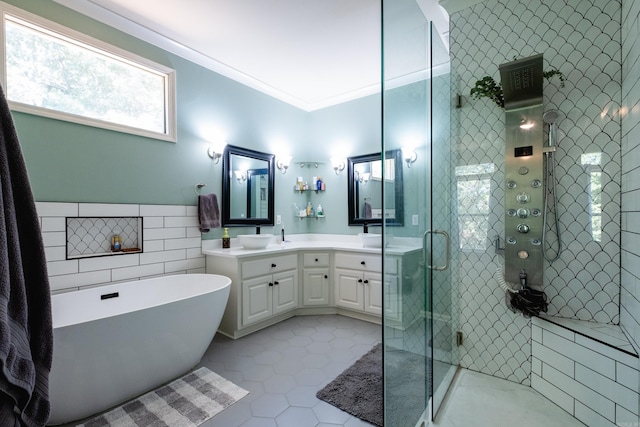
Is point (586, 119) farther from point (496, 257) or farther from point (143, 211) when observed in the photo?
point (143, 211)

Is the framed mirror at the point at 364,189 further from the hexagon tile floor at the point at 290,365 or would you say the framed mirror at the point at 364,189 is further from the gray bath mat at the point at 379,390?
the gray bath mat at the point at 379,390

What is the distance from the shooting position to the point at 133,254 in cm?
253

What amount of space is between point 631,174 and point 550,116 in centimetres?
55

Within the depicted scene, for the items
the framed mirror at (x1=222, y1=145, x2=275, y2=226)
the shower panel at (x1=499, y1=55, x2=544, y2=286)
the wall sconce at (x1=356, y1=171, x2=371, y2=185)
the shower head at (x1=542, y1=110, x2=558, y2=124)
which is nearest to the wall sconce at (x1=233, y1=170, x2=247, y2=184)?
the framed mirror at (x1=222, y1=145, x2=275, y2=226)

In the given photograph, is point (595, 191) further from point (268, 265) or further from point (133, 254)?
point (133, 254)

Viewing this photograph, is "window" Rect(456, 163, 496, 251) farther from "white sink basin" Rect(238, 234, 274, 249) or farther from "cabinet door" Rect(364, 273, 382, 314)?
"white sink basin" Rect(238, 234, 274, 249)

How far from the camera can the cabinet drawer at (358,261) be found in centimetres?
308

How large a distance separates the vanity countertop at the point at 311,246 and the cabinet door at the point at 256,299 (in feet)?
0.97

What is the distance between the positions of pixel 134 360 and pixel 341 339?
5.66ft

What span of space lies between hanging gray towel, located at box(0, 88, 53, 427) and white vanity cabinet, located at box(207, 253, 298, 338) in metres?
2.04

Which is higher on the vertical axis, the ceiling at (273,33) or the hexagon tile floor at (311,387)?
the ceiling at (273,33)

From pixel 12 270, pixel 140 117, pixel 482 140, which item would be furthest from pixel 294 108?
pixel 12 270

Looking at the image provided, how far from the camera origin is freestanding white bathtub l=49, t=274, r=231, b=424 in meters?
1.54

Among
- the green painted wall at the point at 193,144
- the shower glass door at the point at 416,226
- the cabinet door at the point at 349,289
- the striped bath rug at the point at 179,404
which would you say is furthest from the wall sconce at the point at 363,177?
the striped bath rug at the point at 179,404
